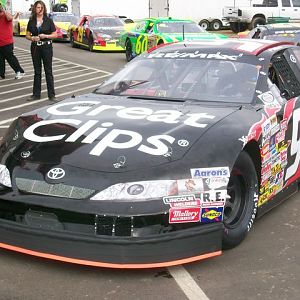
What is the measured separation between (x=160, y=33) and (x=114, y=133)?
42.2 feet

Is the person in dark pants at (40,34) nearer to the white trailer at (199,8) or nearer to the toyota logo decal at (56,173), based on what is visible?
the toyota logo decal at (56,173)

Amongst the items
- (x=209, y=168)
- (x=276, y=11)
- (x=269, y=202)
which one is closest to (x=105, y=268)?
(x=209, y=168)

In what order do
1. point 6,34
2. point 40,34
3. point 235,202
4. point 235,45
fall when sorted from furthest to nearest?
point 6,34 → point 40,34 → point 235,45 → point 235,202

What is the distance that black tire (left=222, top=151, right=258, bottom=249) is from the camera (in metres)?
3.88

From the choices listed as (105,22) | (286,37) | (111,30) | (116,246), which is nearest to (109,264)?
(116,246)

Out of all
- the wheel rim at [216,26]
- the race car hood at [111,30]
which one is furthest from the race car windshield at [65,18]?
the wheel rim at [216,26]

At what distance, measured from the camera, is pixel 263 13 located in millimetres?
29578

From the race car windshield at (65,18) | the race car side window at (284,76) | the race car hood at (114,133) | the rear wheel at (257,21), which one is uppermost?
the race car side window at (284,76)

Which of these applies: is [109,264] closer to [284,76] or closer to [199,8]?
[284,76]

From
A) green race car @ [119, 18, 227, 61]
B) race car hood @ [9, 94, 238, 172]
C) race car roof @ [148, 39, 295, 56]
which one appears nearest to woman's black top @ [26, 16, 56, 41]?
race car roof @ [148, 39, 295, 56]

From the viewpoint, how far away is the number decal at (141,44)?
660 inches

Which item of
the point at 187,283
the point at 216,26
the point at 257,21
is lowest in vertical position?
the point at 216,26

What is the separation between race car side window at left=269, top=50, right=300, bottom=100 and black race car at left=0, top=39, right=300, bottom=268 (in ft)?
0.32

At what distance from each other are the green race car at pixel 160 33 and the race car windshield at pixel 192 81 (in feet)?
34.9
